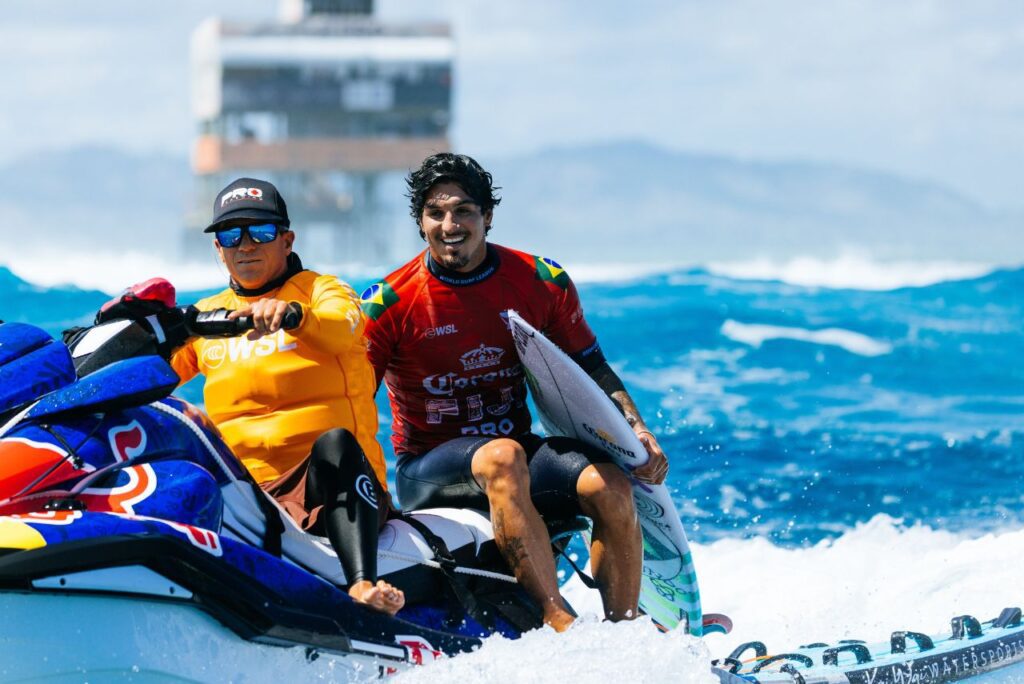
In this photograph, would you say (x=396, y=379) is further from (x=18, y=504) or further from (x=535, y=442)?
(x=18, y=504)

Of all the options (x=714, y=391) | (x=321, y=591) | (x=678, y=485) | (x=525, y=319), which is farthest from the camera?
(x=714, y=391)

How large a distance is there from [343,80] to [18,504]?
240 feet

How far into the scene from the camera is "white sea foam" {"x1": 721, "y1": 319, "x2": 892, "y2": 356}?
1415 cm

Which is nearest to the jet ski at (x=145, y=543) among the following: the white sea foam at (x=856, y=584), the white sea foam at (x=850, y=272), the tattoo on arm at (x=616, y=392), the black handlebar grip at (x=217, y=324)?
the black handlebar grip at (x=217, y=324)

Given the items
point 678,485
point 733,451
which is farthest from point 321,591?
point 733,451

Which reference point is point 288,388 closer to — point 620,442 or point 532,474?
point 532,474

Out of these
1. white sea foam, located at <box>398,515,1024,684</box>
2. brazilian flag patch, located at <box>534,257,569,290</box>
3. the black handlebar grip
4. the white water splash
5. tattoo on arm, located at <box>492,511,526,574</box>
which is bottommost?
white sea foam, located at <box>398,515,1024,684</box>

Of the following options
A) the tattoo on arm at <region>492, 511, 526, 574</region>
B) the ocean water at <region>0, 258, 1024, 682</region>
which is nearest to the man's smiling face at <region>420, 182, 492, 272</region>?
the tattoo on arm at <region>492, 511, 526, 574</region>

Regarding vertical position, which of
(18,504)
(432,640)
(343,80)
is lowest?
(432,640)

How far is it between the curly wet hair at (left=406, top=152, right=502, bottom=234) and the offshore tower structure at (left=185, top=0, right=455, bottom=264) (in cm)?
6904

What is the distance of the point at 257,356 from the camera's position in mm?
4059

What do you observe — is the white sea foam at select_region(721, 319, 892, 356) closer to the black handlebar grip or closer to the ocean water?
the ocean water

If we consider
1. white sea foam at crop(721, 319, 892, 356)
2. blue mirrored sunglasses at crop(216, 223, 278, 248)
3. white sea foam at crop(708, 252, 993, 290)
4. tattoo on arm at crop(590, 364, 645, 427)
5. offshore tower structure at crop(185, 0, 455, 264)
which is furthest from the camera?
offshore tower structure at crop(185, 0, 455, 264)

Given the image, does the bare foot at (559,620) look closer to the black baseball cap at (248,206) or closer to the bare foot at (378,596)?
the bare foot at (378,596)
